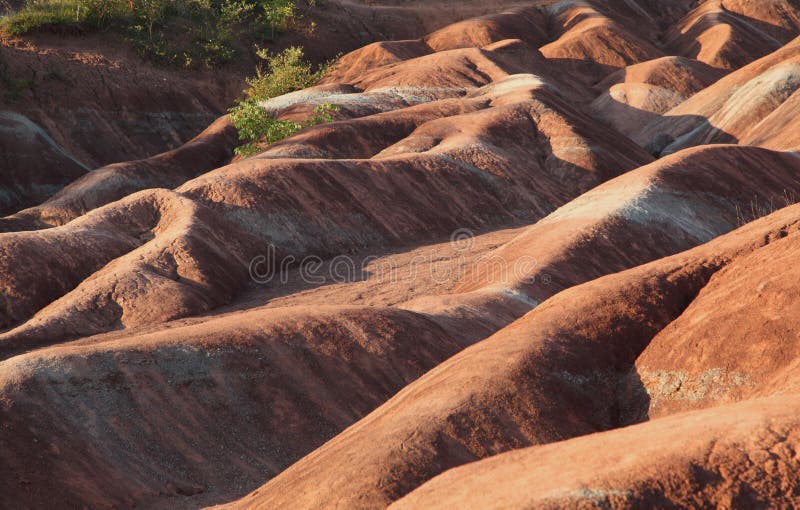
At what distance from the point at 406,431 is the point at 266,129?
19783mm

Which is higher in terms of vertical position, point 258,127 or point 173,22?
point 173,22

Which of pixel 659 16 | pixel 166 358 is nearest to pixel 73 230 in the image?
pixel 166 358

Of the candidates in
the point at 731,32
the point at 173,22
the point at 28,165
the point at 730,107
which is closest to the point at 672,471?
the point at 28,165

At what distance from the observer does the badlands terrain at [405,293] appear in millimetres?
6453

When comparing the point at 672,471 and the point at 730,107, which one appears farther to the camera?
the point at 730,107

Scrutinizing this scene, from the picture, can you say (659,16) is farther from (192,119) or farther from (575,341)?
(575,341)

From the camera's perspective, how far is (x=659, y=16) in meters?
56.0

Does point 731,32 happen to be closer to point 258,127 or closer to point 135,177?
point 258,127

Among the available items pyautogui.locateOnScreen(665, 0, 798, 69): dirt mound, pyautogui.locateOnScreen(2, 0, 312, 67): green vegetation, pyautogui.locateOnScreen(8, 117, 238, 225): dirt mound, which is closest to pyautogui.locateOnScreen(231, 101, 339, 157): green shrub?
pyautogui.locateOnScreen(8, 117, 238, 225): dirt mound

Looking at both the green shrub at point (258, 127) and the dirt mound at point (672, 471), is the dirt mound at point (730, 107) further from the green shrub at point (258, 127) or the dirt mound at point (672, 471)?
the dirt mound at point (672, 471)

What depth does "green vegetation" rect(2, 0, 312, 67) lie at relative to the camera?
3644 cm

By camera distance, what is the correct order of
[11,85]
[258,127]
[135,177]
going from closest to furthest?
[135,177] → [258,127] → [11,85]

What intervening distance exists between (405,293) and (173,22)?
2861cm

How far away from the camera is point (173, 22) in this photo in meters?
40.9
